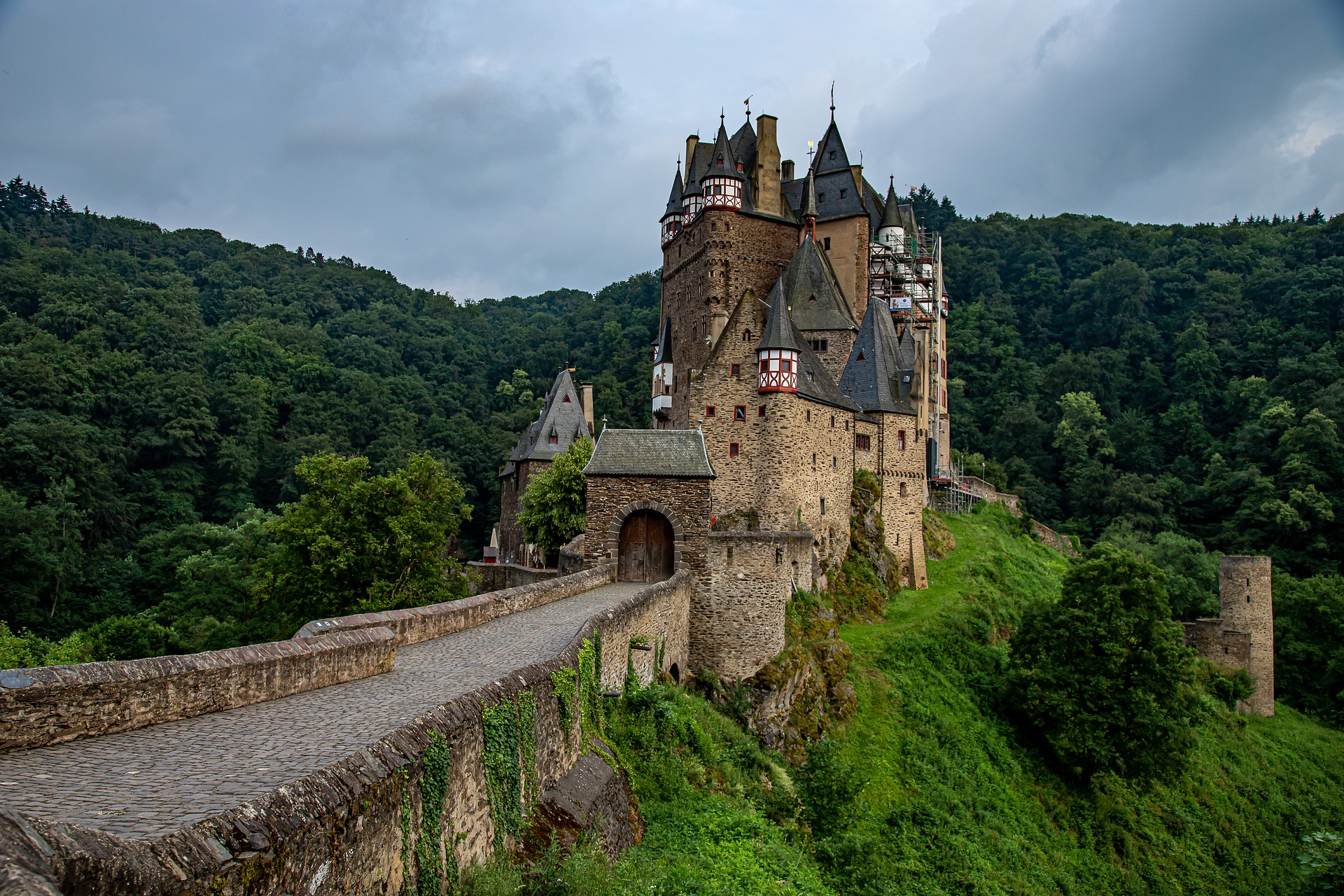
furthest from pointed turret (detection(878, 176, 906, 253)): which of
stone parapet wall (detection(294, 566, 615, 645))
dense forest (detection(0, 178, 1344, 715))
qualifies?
stone parapet wall (detection(294, 566, 615, 645))

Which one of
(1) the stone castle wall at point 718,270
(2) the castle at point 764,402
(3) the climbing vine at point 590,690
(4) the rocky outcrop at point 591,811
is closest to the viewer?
(4) the rocky outcrop at point 591,811

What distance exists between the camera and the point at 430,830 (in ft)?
20.7

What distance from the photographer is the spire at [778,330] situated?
27.9m

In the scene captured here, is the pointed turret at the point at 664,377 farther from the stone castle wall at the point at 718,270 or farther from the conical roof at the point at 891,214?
the conical roof at the point at 891,214

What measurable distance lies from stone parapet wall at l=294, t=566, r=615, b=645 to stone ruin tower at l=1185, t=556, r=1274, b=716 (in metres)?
36.0

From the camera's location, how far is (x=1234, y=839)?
1105 inches

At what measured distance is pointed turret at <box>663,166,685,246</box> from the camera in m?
43.6

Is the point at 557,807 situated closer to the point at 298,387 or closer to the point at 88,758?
the point at 88,758

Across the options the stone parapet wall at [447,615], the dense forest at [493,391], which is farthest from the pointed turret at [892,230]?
the stone parapet wall at [447,615]

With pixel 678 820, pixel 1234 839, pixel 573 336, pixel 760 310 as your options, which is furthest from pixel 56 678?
pixel 573 336

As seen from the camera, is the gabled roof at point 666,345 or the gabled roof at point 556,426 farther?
the gabled roof at point 556,426

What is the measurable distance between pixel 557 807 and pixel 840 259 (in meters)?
36.1

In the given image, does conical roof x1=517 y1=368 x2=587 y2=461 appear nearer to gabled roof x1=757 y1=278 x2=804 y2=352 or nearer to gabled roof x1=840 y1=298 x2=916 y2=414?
gabled roof x1=840 y1=298 x2=916 y2=414

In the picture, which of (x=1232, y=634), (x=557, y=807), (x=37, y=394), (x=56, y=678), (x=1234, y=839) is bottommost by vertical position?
(x=1234, y=839)
